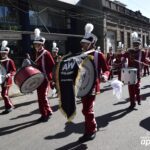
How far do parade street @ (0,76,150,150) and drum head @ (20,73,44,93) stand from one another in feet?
2.63

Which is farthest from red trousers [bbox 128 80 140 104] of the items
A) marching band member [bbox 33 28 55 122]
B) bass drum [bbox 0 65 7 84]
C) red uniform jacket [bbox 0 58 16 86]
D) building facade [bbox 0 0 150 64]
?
building facade [bbox 0 0 150 64]

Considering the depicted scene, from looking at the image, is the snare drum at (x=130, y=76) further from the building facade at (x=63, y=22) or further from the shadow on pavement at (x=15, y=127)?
the building facade at (x=63, y=22)

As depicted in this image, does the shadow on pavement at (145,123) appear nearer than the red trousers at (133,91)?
Yes

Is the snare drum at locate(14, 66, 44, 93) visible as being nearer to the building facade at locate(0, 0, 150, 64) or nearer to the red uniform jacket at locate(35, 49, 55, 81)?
the red uniform jacket at locate(35, 49, 55, 81)

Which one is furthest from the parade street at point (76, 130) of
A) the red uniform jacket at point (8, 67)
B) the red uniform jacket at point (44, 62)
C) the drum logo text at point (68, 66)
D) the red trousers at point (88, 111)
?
the drum logo text at point (68, 66)

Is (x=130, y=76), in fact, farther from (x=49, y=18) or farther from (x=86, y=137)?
(x=49, y=18)

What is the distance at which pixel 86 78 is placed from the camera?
19.7 feet

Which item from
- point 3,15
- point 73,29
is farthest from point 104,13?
point 3,15

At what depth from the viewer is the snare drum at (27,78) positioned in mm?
7184

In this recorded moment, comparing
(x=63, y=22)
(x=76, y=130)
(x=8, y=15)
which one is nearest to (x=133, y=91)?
(x=76, y=130)

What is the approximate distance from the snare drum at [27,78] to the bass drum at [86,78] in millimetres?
1571

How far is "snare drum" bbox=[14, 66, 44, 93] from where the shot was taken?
7184mm

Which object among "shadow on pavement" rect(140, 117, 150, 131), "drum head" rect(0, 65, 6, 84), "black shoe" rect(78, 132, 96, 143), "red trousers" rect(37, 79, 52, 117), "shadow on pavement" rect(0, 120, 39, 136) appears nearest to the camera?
"black shoe" rect(78, 132, 96, 143)

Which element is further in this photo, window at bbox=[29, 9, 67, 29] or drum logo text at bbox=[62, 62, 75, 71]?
window at bbox=[29, 9, 67, 29]
